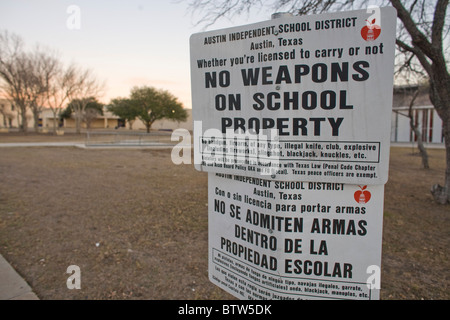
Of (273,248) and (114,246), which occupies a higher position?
(273,248)

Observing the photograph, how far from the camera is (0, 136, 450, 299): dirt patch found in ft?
11.3

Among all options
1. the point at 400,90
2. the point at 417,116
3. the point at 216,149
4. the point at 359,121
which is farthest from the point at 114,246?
the point at 417,116

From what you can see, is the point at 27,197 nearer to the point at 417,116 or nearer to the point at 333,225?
the point at 333,225

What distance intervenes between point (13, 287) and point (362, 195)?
152 inches

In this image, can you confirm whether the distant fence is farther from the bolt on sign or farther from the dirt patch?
the bolt on sign

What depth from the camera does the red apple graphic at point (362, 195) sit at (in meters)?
1.41

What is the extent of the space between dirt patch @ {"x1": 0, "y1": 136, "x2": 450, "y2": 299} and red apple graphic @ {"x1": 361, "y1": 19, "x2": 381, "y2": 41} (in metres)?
3.00

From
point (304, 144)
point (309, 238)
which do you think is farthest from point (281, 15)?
point (309, 238)

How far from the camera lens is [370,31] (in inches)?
52.7

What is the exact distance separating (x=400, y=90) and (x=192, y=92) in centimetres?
1836

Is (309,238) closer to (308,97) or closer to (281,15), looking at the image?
(308,97)

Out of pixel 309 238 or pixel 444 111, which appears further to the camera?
pixel 444 111

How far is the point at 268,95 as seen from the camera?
1498 mm

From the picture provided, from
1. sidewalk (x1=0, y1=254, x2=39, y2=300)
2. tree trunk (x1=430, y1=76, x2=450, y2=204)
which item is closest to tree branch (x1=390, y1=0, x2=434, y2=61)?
tree trunk (x1=430, y1=76, x2=450, y2=204)
